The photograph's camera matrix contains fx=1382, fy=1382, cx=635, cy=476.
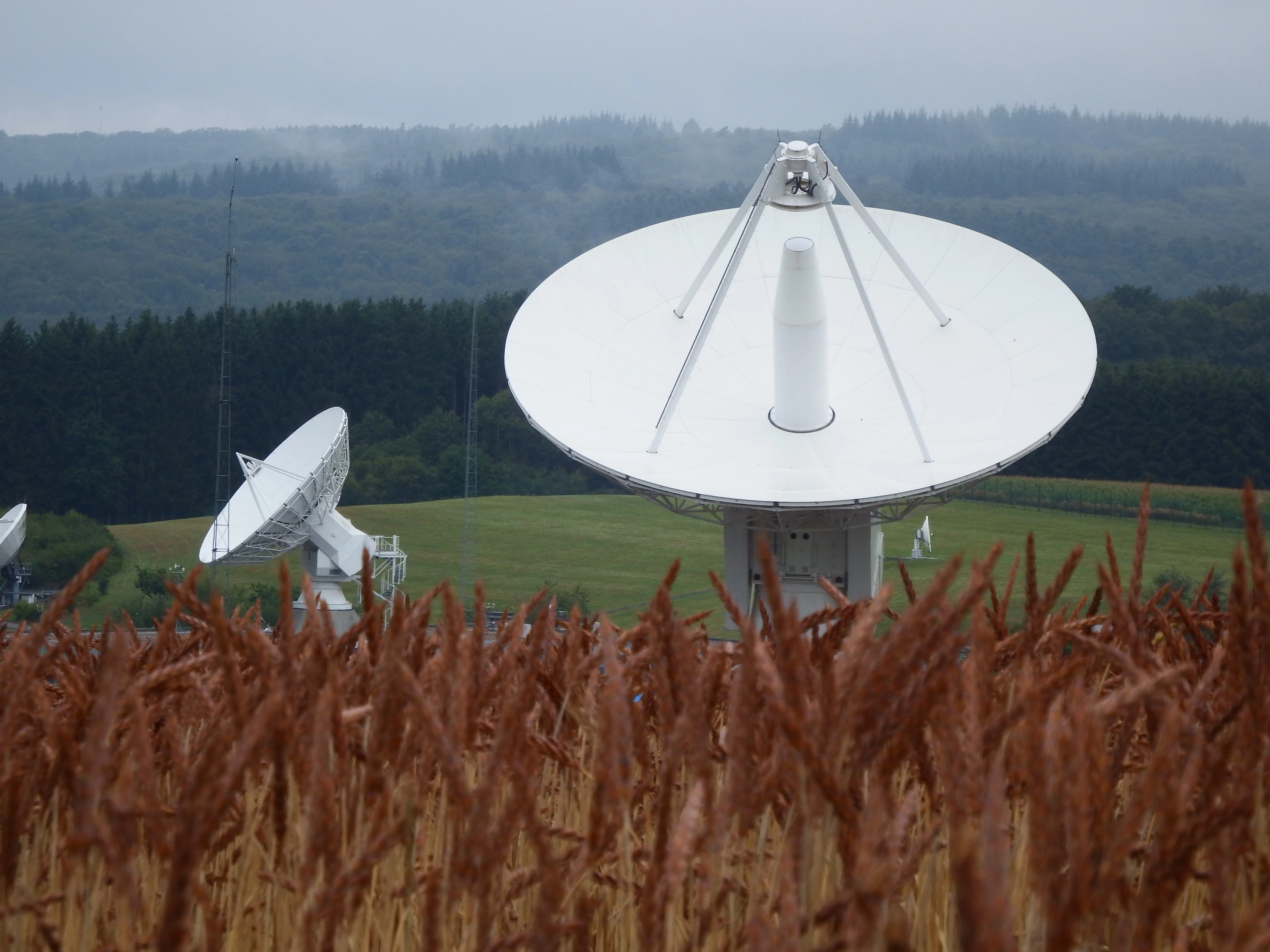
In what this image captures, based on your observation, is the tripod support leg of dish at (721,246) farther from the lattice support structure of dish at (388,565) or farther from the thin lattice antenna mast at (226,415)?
the thin lattice antenna mast at (226,415)

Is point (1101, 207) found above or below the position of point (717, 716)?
above

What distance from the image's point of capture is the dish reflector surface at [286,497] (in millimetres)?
30703

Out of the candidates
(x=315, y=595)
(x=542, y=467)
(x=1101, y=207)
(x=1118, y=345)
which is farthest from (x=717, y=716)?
(x=1101, y=207)

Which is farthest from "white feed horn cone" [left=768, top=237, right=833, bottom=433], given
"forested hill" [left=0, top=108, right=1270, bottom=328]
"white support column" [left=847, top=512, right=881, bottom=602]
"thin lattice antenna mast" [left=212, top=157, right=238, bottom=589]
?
"forested hill" [left=0, top=108, right=1270, bottom=328]

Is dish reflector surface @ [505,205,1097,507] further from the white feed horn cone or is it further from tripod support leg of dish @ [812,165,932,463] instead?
the white feed horn cone

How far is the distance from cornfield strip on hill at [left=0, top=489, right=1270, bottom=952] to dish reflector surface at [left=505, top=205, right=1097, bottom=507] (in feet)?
46.3

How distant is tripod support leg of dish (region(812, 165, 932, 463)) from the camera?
58.4 feet

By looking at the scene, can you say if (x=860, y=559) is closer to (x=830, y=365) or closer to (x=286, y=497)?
(x=830, y=365)

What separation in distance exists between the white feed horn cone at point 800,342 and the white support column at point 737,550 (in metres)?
1.43

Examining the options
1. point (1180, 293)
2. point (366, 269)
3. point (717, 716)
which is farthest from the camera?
point (366, 269)

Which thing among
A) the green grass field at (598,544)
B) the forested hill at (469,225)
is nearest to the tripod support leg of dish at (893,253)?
the green grass field at (598,544)

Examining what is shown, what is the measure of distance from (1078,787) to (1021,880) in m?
1.06

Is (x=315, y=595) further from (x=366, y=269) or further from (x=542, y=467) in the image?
(x=366, y=269)

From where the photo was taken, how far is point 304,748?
2.15 meters
